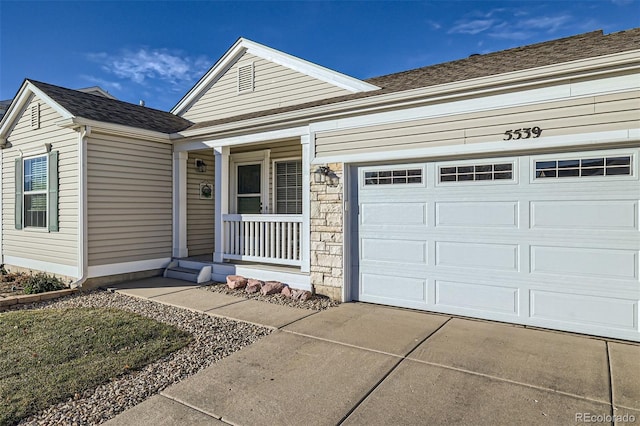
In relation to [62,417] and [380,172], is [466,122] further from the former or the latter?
[62,417]

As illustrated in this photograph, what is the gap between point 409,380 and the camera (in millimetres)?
3002

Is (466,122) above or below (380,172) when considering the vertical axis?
above

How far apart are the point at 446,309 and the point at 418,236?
1.02m

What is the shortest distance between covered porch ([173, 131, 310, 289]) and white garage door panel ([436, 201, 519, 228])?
7.07 ft

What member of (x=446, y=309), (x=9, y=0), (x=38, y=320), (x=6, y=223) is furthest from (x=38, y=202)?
(x=446, y=309)

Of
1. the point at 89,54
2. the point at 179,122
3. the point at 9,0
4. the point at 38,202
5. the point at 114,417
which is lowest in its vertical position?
the point at 114,417

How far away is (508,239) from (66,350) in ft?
16.4

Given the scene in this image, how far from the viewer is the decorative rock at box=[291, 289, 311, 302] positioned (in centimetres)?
556

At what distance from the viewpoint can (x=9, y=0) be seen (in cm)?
814

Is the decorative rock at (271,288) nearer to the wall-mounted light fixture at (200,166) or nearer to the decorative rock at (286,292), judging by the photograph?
the decorative rock at (286,292)

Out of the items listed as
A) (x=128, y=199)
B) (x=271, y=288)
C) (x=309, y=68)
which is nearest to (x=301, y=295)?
Result: (x=271, y=288)

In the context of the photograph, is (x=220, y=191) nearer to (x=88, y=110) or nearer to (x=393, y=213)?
(x=88, y=110)

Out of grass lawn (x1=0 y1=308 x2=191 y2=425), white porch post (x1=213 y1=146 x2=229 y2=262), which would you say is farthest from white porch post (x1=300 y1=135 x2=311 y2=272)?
grass lawn (x1=0 y1=308 x2=191 y2=425)

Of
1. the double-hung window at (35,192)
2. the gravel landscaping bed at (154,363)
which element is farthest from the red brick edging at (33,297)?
the double-hung window at (35,192)
